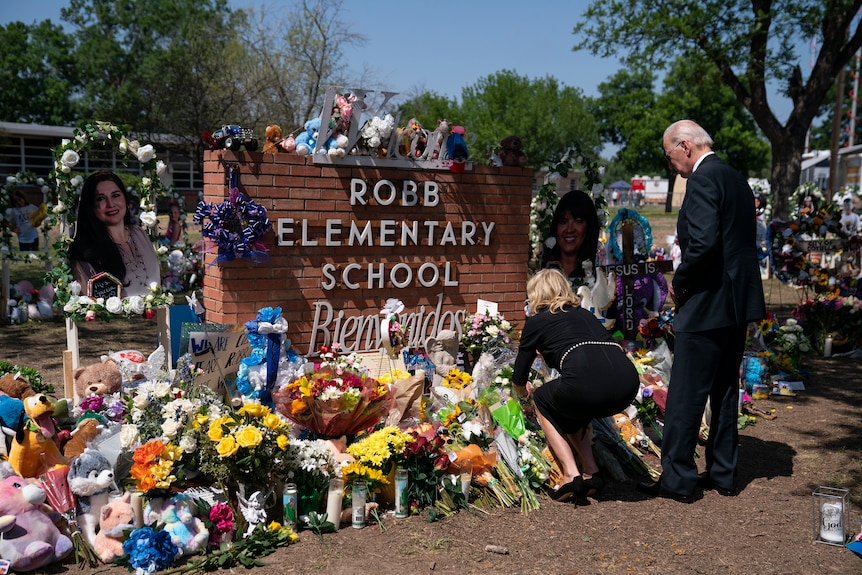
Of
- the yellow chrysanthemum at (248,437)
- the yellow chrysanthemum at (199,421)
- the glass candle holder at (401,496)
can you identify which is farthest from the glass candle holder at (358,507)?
the yellow chrysanthemum at (199,421)

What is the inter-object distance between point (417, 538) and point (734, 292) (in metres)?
2.35

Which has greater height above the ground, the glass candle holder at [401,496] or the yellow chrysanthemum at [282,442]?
the yellow chrysanthemum at [282,442]

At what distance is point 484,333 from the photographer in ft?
20.1

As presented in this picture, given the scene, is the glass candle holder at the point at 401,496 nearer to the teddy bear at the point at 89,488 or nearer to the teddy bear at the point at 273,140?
the teddy bear at the point at 89,488

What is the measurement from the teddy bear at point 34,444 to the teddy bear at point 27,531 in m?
0.25

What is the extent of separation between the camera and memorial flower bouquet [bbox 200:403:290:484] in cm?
387

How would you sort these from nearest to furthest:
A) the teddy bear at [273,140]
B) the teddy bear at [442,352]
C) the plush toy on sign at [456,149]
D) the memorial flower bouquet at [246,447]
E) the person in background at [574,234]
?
1. the memorial flower bouquet at [246,447]
2. the teddy bear at [273,140]
3. the teddy bear at [442,352]
4. the plush toy on sign at [456,149]
5. the person in background at [574,234]

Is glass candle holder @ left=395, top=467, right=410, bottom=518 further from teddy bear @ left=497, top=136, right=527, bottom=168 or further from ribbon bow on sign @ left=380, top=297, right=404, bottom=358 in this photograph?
teddy bear @ left=497, top=136, right=527, bottom=168

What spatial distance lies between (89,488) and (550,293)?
2775 mm

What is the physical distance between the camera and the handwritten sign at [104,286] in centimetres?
562

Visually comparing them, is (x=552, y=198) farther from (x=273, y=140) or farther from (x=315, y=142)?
(x=273, y=140)

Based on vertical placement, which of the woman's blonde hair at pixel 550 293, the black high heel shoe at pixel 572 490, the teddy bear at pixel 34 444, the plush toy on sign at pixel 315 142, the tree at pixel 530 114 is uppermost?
the tree at pixel 530 114

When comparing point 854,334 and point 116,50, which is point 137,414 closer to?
point 854,334

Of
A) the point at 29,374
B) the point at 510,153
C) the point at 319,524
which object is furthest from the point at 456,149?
the point at 29,374
